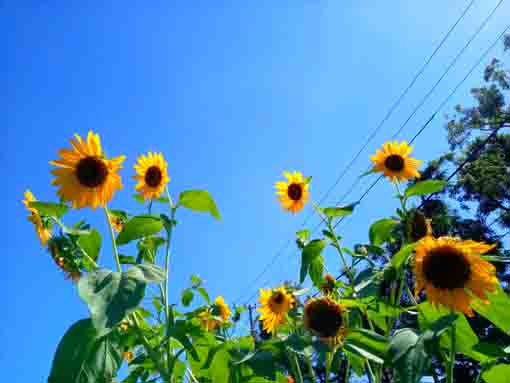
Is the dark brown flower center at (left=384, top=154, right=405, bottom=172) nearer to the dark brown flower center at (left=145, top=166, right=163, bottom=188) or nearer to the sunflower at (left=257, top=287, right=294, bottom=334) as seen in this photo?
the sunflower at (left=257, top=287, right=294, bottom=334)

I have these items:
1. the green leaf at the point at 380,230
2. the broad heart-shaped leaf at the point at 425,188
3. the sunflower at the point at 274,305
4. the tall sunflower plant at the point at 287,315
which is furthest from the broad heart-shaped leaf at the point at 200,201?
the sunflower at the point at 274,305

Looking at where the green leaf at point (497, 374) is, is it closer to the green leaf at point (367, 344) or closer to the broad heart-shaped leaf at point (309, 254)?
the green leaf at point (367, 344)

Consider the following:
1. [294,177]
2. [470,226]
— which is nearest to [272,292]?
[294,177]

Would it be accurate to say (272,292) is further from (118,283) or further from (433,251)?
(118,283)

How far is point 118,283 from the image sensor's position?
121 cm

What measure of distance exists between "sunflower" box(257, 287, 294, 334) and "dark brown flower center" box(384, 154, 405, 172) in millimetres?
944

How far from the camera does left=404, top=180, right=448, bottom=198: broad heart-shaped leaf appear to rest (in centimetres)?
177

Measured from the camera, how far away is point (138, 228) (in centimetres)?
155

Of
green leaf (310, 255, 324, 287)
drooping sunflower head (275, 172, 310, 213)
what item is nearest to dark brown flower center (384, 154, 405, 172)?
drooping sunflower head (275, 172, 310, 213)

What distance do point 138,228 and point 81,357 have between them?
451 mm

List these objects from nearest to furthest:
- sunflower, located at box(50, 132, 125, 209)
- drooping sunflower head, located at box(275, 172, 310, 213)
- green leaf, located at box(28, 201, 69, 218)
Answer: green leaf, located at box(28, 201, 69, 218)
sunflower, located at box(50, 132, 125, 209)
drooping sunflower head, located at box(275, 172, 310, 213)

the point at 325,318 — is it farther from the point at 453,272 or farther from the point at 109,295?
the point at 109,295

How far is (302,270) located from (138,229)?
0.70 m

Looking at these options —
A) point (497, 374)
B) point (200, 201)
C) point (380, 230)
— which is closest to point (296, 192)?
point (380, 230)
